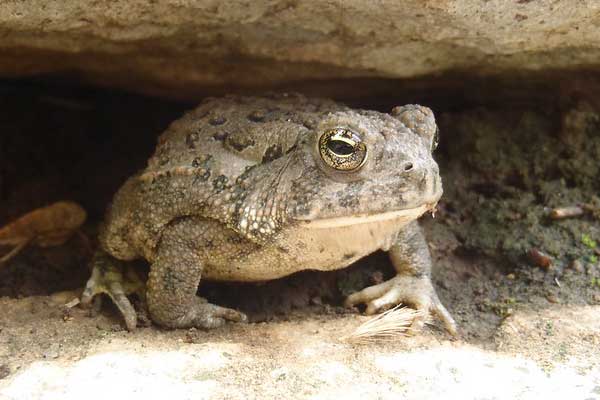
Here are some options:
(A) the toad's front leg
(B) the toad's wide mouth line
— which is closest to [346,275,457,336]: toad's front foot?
(A) the toad's front leg

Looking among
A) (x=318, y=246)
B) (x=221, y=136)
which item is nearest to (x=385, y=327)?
(x=318, y=246)

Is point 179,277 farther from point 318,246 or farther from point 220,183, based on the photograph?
point 318,246

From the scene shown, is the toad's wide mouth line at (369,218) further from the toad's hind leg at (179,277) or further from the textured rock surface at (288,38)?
the textured rock surface at (288,38)

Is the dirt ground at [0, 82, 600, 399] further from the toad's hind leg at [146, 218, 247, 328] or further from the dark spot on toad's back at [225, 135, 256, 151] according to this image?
the dark spot on toad's back at [225, 135, 256, 151]

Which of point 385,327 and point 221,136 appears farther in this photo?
point 221,136

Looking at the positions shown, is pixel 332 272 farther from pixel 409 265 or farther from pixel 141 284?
pixel 141 284

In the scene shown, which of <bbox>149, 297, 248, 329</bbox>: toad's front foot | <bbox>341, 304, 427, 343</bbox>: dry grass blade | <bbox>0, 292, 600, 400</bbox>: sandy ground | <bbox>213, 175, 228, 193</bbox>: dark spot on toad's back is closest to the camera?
<bbox>0, 292, 600, 400</bbox>: sandy ground

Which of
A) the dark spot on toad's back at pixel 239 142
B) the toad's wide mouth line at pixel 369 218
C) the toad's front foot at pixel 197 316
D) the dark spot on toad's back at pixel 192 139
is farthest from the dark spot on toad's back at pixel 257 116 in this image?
the toad's front foot at pixel 197 316

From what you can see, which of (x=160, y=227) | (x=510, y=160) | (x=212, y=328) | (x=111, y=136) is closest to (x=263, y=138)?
(x=160, y=227)
